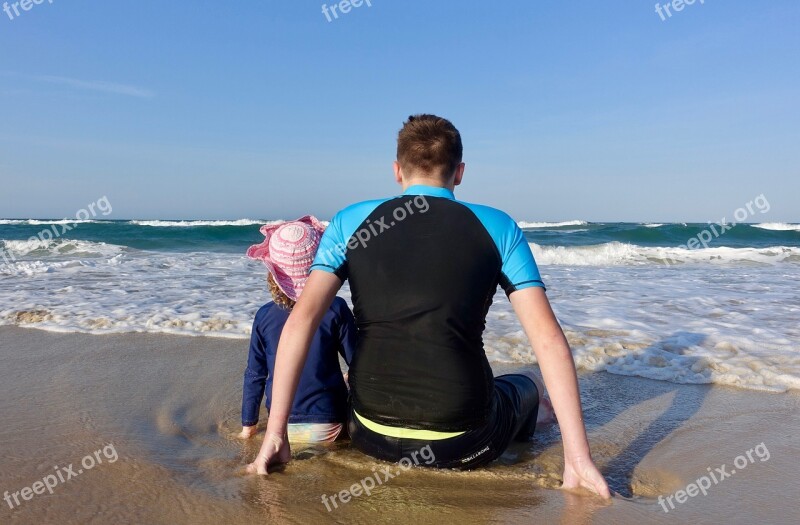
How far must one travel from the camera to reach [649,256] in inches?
717

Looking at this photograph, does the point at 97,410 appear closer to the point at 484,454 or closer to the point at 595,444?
the point at 484,454

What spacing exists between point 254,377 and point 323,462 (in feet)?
1.99

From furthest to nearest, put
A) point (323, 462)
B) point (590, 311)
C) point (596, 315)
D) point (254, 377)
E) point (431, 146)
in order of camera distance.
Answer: point (590, 311) → point (596, 315) → point (254, 377) → point (323, 462) → point (431, 146)

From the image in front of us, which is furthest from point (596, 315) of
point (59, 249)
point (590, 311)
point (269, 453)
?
point (59, 249)

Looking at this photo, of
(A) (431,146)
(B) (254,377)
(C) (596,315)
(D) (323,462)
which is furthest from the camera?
(C) (596,315)

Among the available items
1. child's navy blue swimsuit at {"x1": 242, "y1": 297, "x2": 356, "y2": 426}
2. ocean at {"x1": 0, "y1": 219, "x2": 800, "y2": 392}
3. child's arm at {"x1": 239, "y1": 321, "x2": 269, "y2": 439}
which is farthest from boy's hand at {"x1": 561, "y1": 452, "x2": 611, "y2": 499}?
ocean at {"x1": 0, "y1": 219, "x2": 800, "y2": 392}

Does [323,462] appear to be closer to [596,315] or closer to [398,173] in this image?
[398,173]

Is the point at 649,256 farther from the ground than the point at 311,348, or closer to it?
closer to it

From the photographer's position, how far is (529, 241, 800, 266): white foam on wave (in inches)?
674

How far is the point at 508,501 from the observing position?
7.30 ft

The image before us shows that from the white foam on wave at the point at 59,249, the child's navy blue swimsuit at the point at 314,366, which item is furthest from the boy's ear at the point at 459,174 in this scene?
the white foam on wave at the point at 59,249

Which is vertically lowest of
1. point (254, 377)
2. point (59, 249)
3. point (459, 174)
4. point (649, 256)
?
point (649, 256)

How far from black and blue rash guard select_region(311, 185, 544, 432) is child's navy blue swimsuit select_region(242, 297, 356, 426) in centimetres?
50

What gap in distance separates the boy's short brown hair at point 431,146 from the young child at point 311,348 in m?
0.77
